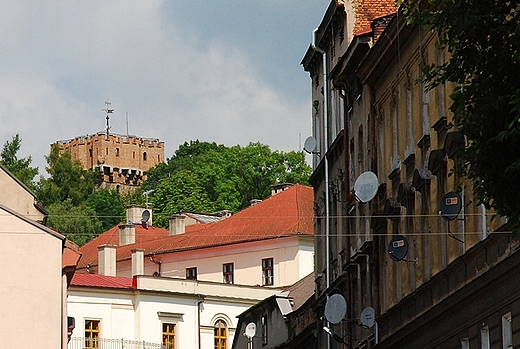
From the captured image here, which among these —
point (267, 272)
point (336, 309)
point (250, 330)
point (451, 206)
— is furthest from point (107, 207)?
point (451, 206)

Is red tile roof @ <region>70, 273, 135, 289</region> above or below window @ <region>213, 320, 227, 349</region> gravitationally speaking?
above

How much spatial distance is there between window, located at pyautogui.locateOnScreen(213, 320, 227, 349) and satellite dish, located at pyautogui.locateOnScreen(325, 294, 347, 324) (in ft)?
131

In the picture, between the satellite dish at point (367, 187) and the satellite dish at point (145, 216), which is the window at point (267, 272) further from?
the satellite dish at point (367, 187)

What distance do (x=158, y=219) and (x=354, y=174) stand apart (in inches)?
3397

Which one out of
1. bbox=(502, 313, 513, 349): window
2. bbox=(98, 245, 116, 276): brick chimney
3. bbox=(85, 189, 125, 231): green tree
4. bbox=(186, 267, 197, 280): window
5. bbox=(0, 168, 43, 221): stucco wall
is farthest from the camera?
bbox=(85, 189, 125, 231): green tree

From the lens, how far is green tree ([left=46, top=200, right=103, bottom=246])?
126000mm

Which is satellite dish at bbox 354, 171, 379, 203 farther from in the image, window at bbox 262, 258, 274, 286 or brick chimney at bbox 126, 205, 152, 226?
brick chimney at bbox 126, 205, 152, 226

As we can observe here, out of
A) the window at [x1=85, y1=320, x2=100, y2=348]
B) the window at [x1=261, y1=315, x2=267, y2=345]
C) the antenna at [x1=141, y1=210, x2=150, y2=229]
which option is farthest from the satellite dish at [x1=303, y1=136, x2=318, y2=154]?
the antenna at [x1=141, y1=210, x2=150, y2=229]

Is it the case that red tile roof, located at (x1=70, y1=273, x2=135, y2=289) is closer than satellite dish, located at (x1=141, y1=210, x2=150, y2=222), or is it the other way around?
red tile roof, located at (x1=70, y1=273, x2=135, y2=289)

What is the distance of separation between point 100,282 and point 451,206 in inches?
2018

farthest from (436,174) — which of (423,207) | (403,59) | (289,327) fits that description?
(289,327)

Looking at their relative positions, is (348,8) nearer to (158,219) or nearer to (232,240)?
(232,240)

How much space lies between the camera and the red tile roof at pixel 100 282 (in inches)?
2987

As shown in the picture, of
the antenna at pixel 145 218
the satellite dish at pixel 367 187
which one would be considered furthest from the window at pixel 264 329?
the antenna at pixel 145 218
